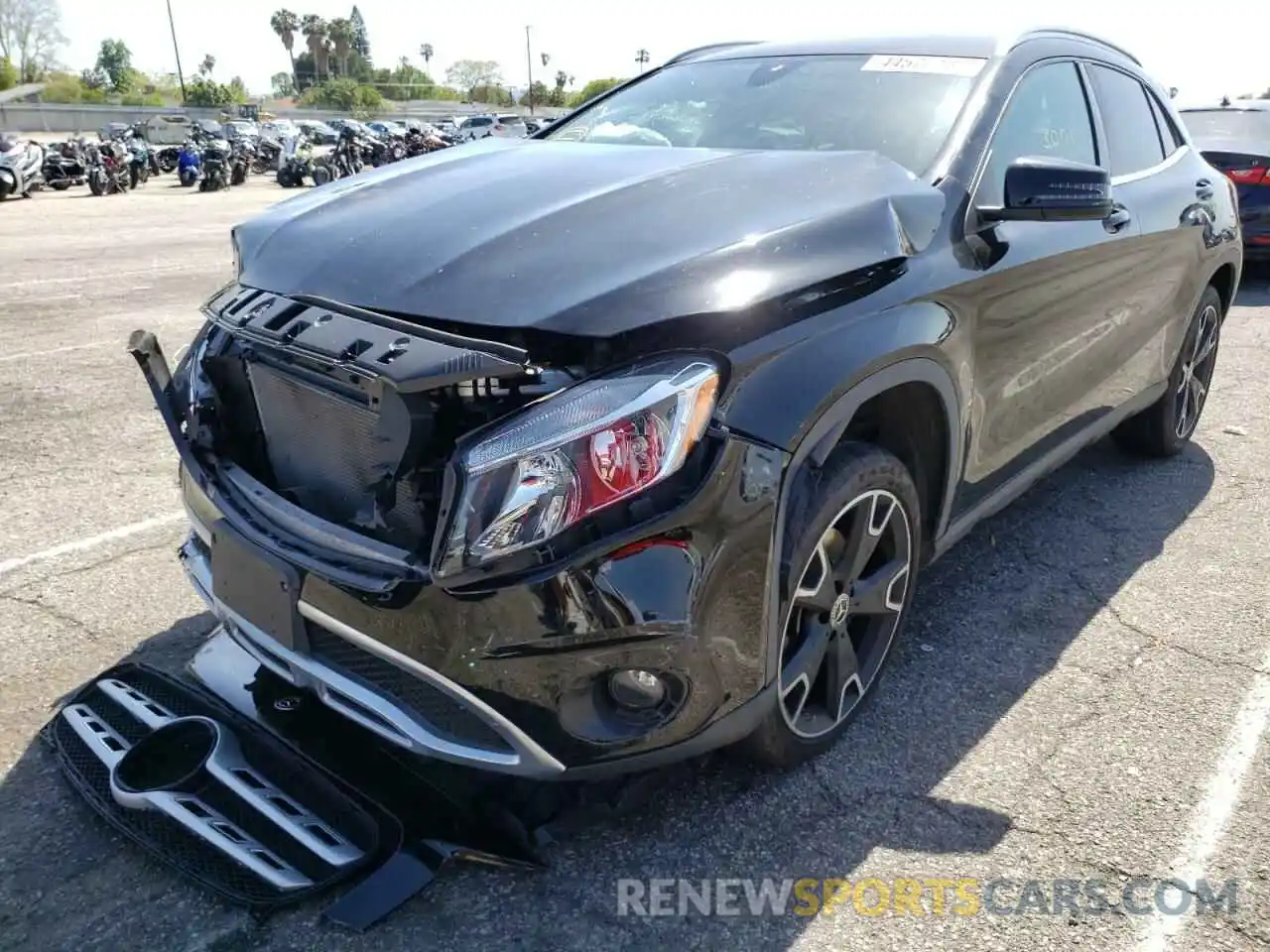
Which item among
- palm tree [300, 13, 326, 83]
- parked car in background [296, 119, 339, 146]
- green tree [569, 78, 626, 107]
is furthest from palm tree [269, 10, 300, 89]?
parked car in background [296, 119, 339, 146]

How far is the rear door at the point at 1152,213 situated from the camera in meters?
3.78

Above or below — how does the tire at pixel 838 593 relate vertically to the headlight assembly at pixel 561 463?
below

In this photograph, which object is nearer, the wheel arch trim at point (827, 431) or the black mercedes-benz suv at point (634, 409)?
the black mercedes-benz suv at point (634, 409)

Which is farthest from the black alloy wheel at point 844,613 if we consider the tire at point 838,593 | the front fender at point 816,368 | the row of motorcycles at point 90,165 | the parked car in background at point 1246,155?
the row of motorcycles at point 90,165

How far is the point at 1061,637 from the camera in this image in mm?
3314

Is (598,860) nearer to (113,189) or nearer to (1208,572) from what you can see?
(1208,572)

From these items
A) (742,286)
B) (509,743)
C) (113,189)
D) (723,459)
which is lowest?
(113,189)

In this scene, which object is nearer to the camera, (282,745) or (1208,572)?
(282,745)

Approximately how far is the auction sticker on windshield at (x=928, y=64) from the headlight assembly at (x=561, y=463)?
5.80ft

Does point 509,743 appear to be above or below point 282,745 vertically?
above

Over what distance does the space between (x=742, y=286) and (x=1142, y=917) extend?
157cm

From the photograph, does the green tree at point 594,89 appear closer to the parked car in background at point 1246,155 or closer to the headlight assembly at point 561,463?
the headlight assembly at point 561,463

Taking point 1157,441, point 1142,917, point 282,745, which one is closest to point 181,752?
point 282,745

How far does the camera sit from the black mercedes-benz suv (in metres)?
1.91
